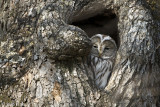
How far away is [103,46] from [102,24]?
331 millimetres

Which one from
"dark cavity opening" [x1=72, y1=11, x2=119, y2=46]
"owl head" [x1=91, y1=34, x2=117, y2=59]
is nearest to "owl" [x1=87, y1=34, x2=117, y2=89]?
"owl head" [x1=91, y1=34, x2=117, y2=59]

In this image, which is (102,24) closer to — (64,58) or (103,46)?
(103,46)

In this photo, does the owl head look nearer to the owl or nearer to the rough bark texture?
the owl

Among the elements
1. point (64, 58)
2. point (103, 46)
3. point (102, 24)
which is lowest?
point (64, 58)

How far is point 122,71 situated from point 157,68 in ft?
1.53

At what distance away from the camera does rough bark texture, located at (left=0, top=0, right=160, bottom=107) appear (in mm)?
3002

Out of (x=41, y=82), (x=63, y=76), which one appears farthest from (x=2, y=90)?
(x=63, y=76)

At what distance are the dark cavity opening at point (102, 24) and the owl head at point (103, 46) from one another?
0.20 meters

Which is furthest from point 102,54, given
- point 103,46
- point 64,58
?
point 64,58

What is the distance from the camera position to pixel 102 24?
14.2ft

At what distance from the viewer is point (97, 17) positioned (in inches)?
164

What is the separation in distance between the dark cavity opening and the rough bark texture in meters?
0.56

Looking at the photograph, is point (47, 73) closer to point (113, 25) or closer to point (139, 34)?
point (139, 34)

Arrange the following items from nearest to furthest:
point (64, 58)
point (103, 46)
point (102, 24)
A: point (64, 58)
point (103, 46)
point (102, 24)
